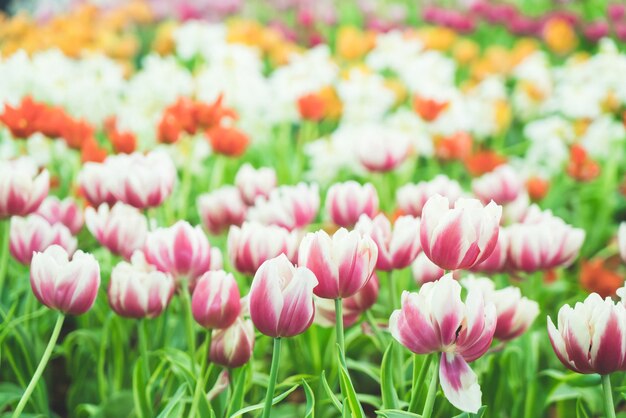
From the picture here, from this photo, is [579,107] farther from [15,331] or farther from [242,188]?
[15,331]

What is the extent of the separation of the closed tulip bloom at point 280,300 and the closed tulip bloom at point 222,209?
24.9 inches

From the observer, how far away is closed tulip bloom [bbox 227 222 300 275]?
1.07 m

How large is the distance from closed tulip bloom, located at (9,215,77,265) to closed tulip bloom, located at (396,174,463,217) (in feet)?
2.20

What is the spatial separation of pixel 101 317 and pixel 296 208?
512mm

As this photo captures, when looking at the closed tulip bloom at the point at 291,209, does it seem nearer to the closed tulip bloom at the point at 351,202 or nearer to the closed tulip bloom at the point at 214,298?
the closed tulip bloom at the point at 351,202

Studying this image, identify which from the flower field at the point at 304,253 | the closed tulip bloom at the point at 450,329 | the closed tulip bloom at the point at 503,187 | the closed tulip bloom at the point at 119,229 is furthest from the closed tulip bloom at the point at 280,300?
the closed tulip bloom at the point at 503,187

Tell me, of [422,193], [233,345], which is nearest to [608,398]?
[233,345]

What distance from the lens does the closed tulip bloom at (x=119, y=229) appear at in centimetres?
121

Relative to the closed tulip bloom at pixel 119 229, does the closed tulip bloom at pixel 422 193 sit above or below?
below

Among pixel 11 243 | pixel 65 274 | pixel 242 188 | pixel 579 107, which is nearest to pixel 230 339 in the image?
pixel 65 274

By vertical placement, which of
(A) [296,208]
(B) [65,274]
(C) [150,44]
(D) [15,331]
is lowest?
(C) [150,44]

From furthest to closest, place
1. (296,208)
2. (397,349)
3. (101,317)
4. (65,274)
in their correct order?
(101,317), (296,208), (397,349), (65,274)

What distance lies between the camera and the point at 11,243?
3.98ft

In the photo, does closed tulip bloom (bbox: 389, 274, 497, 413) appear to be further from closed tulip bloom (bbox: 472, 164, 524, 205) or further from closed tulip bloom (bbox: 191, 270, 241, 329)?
closed tulip bloom (bbox: 472, 164, 524, 205)
